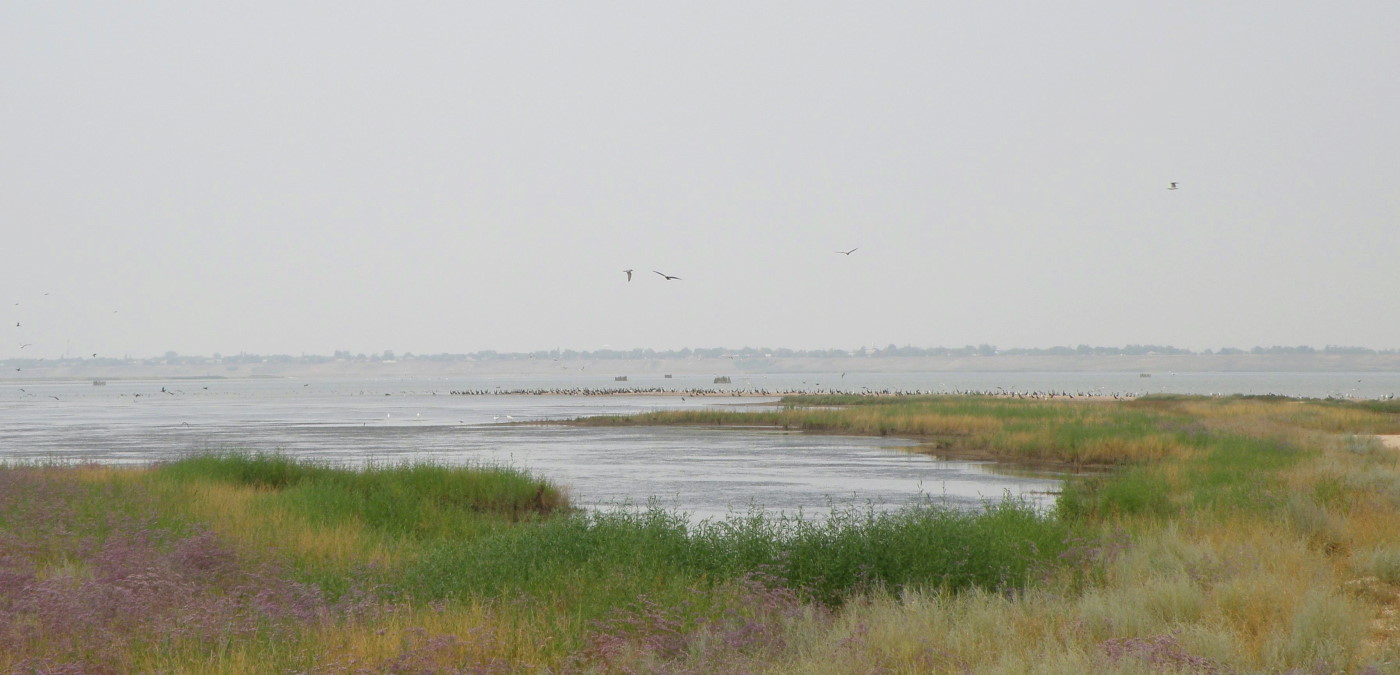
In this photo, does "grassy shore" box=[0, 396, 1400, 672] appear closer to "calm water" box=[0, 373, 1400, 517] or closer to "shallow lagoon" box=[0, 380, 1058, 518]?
"shallow lagoon" box=[0, 380, 1058, 518]

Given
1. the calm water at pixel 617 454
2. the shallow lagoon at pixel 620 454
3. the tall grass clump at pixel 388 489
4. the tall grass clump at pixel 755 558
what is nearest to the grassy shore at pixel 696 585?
the tall grass clump at pixel 755 558

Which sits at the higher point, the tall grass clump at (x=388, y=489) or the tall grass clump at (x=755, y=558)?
the tall grass clump at (x=755, y=558)

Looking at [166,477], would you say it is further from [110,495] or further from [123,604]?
[123,604]

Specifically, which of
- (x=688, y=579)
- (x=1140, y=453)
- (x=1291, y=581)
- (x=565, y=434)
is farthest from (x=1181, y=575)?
(x=565, y=434)

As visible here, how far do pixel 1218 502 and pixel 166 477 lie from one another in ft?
70.4

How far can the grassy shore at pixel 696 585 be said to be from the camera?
30.2ft

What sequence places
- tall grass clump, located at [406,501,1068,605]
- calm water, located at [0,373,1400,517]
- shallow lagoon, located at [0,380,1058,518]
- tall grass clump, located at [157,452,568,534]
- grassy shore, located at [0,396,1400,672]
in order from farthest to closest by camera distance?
calm water, located at [0,373,1400,517]
shallow lagoon, located at [0,380,1058,518]
tall grass clump, located at [157,452,568,534]
tall grass clump, located at [406,501,1068,605]
grassy shore, located at [0,396,1400,672]

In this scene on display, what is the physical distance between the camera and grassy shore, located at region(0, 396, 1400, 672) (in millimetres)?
9203

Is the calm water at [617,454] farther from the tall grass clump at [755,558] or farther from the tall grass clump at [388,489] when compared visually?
the tall grass clump at [755,558]

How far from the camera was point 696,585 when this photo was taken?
1169 cm

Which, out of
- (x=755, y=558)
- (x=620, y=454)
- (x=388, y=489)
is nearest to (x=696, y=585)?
(x=755, y=558)

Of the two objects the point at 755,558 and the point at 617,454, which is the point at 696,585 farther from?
the point at 617,454

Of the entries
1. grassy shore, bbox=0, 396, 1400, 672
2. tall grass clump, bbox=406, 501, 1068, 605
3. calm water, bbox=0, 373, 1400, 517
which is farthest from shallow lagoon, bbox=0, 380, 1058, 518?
grassy shore, bbox=0, 396, 1400, 672

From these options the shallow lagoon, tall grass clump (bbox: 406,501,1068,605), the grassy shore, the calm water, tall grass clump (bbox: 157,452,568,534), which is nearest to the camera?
→ the grassy shore
